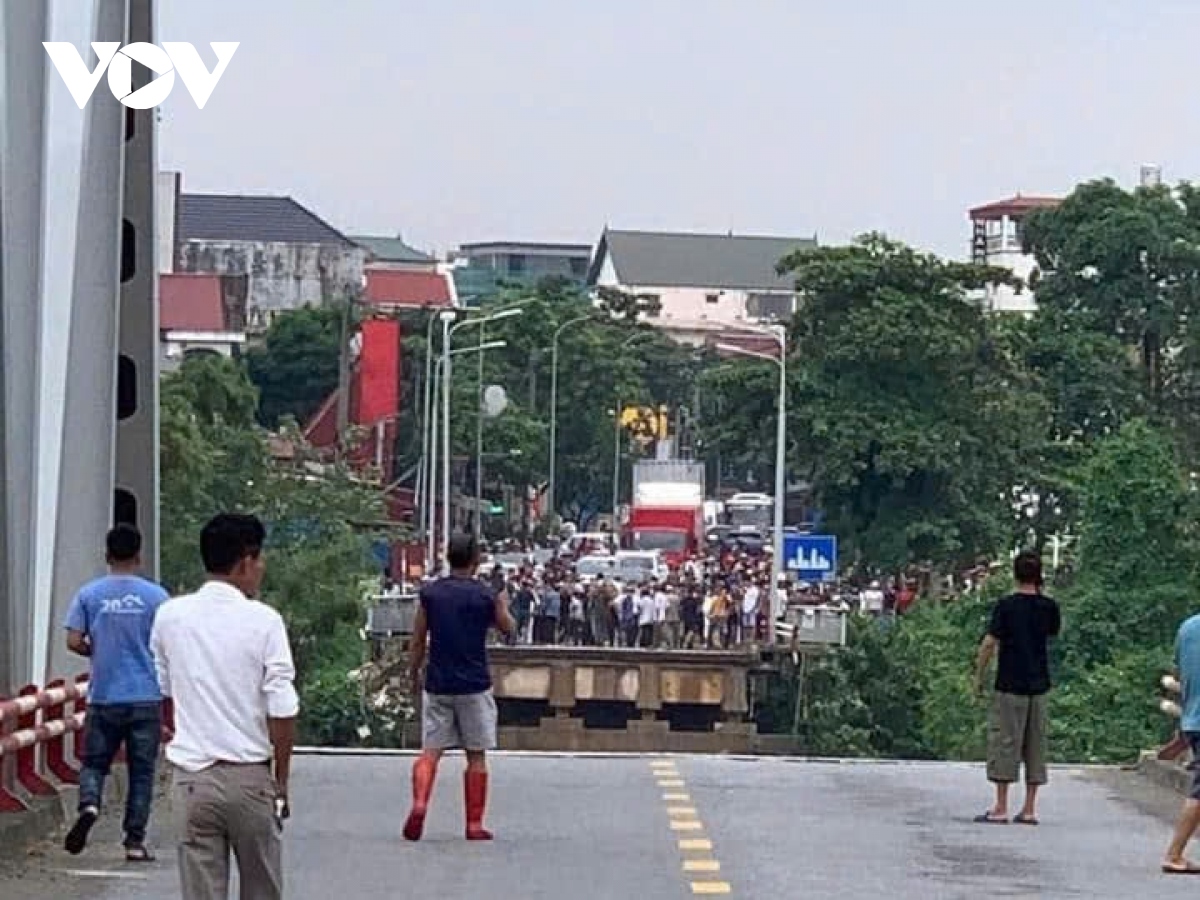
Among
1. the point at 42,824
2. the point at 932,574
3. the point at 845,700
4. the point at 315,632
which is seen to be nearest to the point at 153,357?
the point at 42,824

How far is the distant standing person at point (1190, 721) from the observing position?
15.5 m

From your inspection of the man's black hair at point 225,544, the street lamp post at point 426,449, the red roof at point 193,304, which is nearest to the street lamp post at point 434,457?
the street lamp post at point 426,449

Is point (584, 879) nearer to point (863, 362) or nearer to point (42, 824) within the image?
point (42, 824)

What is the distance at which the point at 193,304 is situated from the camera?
327 feet

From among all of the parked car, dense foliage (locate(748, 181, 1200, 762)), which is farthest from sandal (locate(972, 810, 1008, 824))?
the parked car

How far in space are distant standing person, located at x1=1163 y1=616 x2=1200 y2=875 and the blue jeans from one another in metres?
5.16

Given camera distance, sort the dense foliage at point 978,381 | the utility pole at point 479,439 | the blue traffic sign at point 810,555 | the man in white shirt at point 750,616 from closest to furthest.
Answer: the man in white shirt at point 750,616, the blue traffic sign at point 810,555, the dense foliage at point 978,381, the utility pole at point 479,439

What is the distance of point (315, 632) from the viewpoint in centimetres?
5172

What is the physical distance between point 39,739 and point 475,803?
2.36 m

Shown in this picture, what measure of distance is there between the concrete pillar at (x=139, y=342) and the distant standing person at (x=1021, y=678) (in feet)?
18.0

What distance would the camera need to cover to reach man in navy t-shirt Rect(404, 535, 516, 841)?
16.0m

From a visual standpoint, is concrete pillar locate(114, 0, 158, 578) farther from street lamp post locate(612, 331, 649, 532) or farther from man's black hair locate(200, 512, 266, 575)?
street lamp post locate(612, 331, 649, 532)

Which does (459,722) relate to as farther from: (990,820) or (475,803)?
(990,820)

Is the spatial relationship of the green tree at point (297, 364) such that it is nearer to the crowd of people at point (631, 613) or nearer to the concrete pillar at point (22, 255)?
the crowd of people at point (631, 613)
